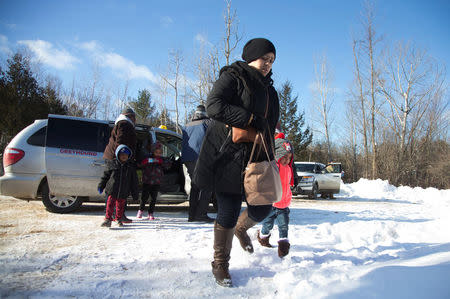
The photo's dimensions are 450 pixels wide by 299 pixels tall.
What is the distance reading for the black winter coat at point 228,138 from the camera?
196cm

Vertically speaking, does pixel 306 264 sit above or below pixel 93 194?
below

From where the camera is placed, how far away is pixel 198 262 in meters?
2.45

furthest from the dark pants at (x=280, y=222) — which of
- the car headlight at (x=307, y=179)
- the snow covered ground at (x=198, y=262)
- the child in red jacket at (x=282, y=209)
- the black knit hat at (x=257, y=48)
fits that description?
the car headlight at (x=307, y=179)

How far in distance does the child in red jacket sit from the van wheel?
12.4 ft

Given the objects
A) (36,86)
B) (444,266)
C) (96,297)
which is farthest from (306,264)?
(36,86)

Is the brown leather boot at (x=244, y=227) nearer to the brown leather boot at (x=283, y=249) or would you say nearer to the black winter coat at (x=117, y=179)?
the brown leather boot at (x=283, y=249)

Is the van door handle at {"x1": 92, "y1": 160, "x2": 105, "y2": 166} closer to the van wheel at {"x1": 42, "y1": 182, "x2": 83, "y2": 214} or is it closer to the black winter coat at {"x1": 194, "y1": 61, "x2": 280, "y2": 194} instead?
the van wheel at {"x1": 42, "y1": 182, "x2": 83, "y2": 214}

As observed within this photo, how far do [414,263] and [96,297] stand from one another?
2476mm

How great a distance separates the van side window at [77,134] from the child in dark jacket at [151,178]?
110cm

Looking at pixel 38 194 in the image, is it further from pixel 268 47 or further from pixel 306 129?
pixel 306 129

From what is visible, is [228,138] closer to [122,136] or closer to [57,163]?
[122,136]

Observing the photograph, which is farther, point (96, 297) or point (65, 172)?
point (65, 172)

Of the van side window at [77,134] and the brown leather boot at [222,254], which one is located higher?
the van side window at [77,134]

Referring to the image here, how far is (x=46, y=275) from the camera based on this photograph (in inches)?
83.1
